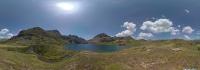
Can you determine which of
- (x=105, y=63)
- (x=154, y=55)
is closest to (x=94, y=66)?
(x=105, y=63)

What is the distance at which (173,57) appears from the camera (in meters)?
97.2

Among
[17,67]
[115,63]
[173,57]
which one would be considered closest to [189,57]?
[173,57]

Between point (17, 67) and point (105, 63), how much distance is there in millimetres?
24019

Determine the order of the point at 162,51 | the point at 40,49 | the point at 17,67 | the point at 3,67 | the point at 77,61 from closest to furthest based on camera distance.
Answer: the point at 3,67 → the point at 17,67 → the point at 77,61 → the point at 162,51 → the point at 40,49

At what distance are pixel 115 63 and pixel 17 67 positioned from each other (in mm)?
26742

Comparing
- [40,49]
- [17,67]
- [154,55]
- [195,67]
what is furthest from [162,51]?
[40,49]

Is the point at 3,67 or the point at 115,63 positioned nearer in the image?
the point at 3,67

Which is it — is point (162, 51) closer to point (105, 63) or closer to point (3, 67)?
point (105, 63)

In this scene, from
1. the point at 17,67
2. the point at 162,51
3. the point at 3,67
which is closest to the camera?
the point at 3,67

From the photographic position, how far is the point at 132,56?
99.7m

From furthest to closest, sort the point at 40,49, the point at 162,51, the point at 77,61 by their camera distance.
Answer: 1. the point at 40,49
2. the point at 162,51
3. the point at 77,61

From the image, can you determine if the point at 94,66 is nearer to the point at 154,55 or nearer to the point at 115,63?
the point at 115,63

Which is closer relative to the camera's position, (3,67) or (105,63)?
(3,67)

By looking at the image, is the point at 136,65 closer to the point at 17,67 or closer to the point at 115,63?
the point at 115,63
